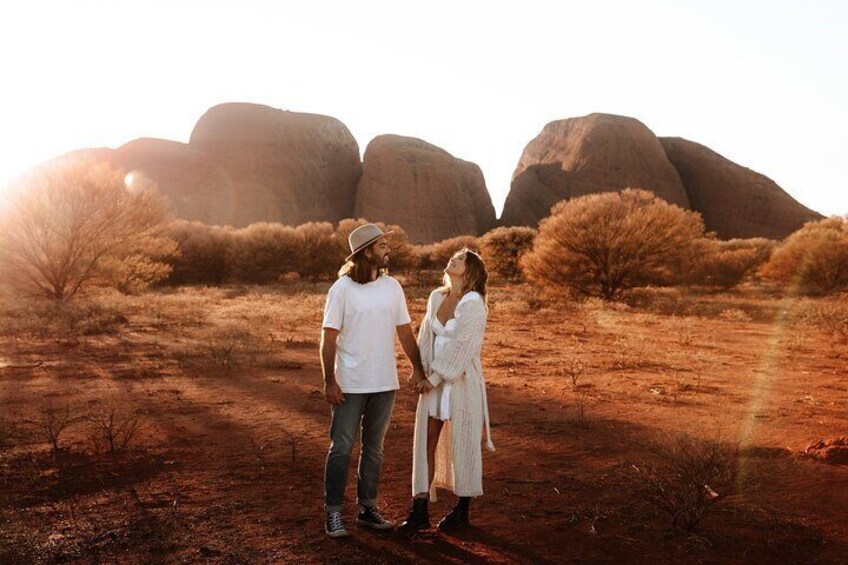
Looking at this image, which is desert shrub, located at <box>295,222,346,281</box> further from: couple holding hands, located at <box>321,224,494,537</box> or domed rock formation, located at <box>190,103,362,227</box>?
couple holding hands, located at <box>321,224,494,537</box>

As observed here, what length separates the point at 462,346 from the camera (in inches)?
148

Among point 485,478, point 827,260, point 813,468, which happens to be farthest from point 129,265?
point 827,260

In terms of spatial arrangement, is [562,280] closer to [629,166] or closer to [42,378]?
[42,378]

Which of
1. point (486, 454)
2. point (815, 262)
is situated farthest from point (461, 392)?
point (815, 262)

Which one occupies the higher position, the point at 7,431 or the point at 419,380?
the point at 419,380

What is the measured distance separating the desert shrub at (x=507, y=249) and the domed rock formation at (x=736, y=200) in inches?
822

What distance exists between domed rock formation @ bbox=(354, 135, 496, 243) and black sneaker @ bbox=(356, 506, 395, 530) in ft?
153

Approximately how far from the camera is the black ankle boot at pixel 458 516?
393cm

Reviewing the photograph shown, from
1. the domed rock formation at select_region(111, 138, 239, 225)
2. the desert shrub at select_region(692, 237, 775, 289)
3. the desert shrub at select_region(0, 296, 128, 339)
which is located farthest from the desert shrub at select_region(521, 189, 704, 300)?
the domed rock formation at select_region(111, 138, 239, 225)

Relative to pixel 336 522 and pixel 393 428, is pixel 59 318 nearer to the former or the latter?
pixel 393 428

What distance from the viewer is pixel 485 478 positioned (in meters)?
4.97

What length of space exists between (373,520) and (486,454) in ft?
6.18

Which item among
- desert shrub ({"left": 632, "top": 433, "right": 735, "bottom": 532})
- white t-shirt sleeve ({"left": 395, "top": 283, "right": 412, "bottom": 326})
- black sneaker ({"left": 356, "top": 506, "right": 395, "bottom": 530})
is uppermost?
white t-shirt sleeve ({"left": 395, "top": 283, "right": 412, "bottom": 326})

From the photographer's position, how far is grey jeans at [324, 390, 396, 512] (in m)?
3.68
